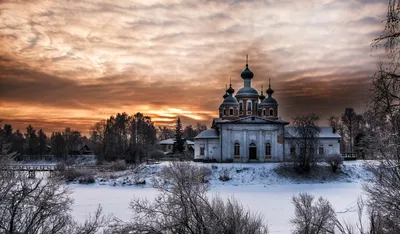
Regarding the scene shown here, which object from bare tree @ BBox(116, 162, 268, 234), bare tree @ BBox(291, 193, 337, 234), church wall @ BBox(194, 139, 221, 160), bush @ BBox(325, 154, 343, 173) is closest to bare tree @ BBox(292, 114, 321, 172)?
bush @ BBox(325, 154, 343, 173)

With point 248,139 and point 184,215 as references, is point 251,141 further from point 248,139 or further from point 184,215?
point 184,215

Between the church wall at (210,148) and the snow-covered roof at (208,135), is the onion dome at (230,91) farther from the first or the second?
the church wall at (210,148)

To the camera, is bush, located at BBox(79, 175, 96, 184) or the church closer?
bush, located at BBox(79, 175, 96, 184)

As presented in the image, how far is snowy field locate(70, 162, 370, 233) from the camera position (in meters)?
17.9

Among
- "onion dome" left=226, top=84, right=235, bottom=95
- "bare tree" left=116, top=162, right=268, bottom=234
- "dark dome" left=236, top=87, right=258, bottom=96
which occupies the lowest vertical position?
"bare tree" left=116, top=162, right=268, bottom=234

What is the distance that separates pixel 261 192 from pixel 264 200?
487 cm

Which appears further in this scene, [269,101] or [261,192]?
[269,101]

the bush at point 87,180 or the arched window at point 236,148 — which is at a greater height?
the arched window at point 236,148

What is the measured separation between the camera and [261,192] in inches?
1097

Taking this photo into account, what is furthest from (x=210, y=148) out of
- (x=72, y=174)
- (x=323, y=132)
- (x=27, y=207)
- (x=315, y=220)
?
(x=27, y=207)

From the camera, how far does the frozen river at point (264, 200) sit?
55.8ft

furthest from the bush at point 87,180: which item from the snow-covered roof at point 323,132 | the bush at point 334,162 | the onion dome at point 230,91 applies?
the bush at point 334,162

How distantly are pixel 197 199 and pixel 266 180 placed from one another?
2426cm

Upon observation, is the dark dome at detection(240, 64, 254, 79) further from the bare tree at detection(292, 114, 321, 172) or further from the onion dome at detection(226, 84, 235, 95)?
the bare tree at detection(292, 114, 321, 172)
